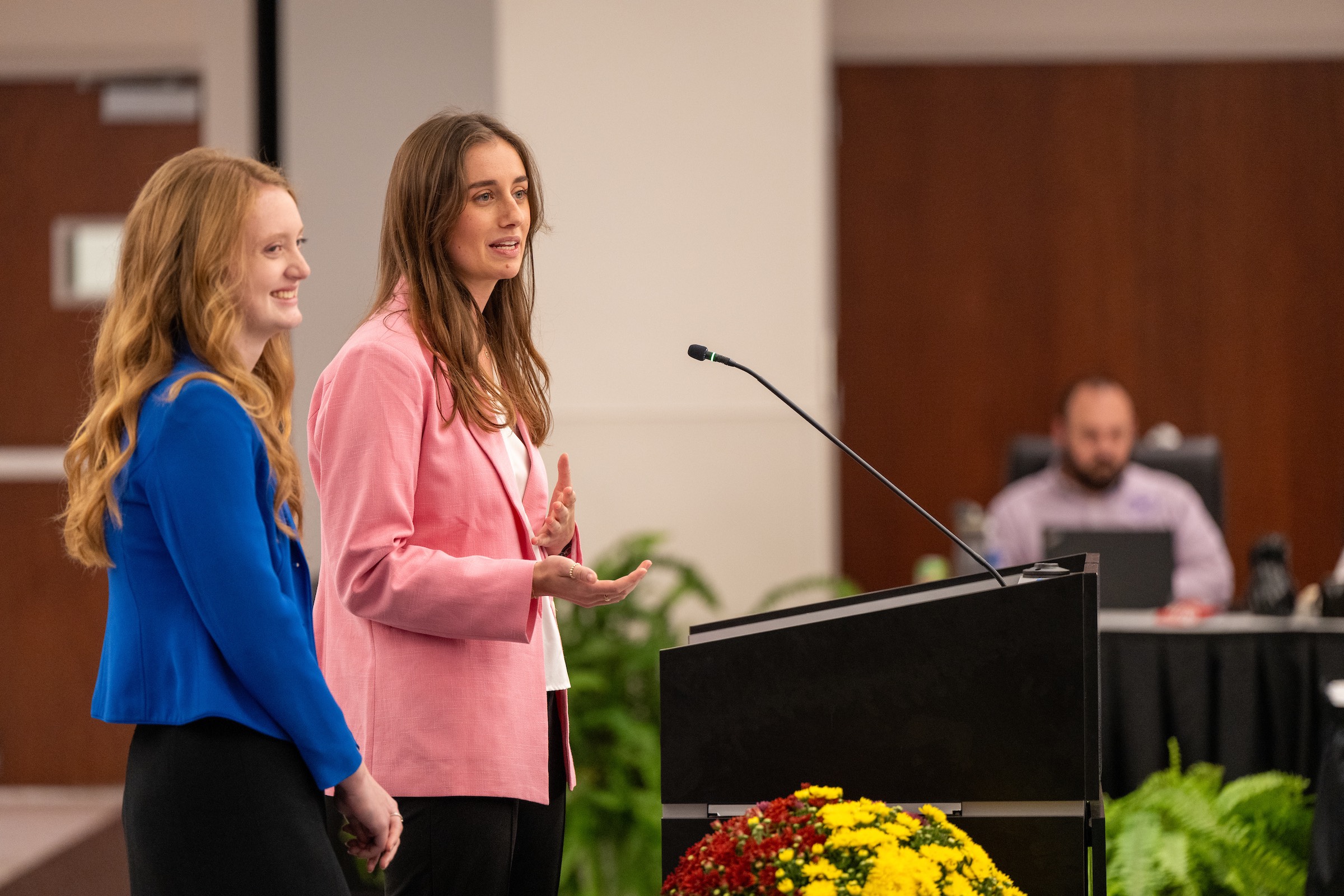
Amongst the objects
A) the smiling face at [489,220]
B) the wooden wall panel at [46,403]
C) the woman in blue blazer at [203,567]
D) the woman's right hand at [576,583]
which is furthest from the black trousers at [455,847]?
the wooden wall panel at [46,403]

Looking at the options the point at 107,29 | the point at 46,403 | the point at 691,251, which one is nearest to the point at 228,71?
the point at 107,29

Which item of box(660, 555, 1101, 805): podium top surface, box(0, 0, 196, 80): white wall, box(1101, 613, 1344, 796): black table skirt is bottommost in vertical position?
box(1101, 613, 1344, 796): black table skirt

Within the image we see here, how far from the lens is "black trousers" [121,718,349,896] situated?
44.6 inches

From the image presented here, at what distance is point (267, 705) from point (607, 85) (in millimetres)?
3399

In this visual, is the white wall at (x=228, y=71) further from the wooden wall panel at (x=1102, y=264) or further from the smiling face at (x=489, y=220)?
the smiling face at (x=489, y=220)

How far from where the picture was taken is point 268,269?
1213 millimetres

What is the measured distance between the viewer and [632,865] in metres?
3.32

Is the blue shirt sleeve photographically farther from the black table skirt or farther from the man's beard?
the man's beard

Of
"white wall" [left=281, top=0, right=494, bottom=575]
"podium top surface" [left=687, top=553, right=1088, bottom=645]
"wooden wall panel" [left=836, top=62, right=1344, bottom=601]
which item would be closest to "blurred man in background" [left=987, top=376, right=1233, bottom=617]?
"wooden wall panel" [left=836, top=62, right=1344, bottom=601]

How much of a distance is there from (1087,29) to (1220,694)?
9.54ft

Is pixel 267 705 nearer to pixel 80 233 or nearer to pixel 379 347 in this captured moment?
pixel 379 347

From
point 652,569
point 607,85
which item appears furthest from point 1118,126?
point 652,569

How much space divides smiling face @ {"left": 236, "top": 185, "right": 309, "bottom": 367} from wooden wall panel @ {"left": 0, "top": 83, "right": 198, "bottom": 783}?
13.5 feet

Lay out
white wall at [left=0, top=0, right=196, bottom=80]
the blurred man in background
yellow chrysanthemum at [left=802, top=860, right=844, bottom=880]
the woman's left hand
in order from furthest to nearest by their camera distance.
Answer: white wall at [left=0, top=0, right=196, bottom=80] < the blurred man in background < the woman's left hand < yellow chrysanthemum at [left=802, top=860, right=844, bottom=880]
